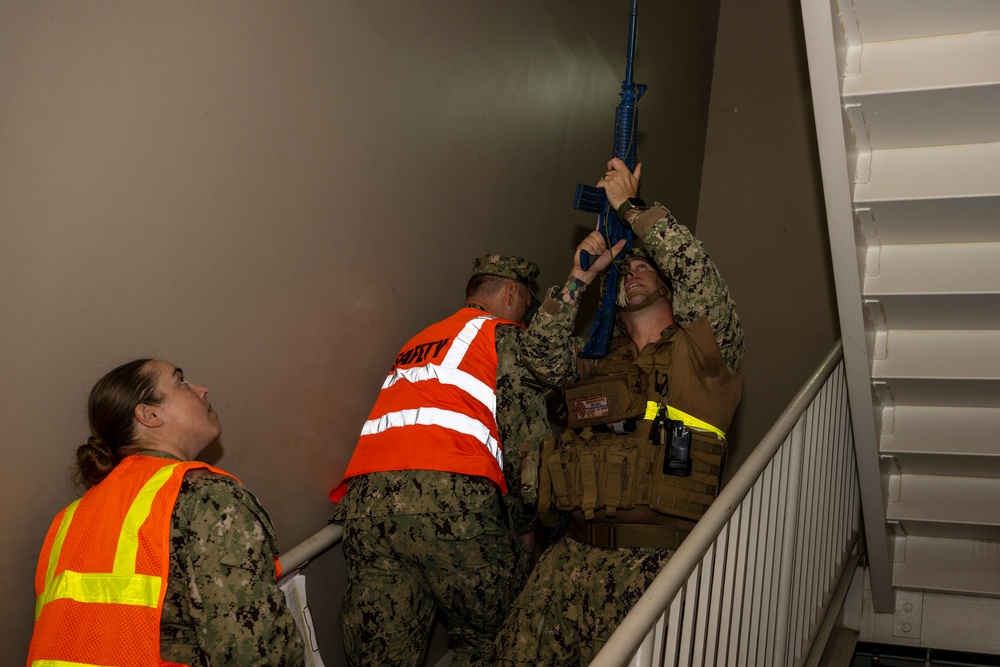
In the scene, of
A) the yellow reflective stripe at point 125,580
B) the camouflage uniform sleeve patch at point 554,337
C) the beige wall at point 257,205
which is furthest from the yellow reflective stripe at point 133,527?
the camouflage uniform sleeve patch at point 554,337

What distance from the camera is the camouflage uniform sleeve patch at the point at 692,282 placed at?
8.46ft

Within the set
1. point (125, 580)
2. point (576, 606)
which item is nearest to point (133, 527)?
point (125, 580)

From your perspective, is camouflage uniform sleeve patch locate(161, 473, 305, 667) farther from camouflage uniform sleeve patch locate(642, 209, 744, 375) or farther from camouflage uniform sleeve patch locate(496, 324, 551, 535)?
camouflage uniform sleeve patch locate(642, 209, 744, 375)

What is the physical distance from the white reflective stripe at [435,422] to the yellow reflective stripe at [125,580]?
99 centimetres

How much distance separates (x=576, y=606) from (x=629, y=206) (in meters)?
1.22

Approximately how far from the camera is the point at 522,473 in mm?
2881

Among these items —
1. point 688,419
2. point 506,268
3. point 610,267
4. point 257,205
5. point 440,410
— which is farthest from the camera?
point 506,268

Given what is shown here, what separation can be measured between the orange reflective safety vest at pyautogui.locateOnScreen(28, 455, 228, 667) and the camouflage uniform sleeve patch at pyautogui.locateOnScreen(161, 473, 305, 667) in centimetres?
4

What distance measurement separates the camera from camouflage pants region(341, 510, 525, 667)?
2.60 meters

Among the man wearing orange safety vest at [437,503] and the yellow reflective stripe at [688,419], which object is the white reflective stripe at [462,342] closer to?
the man wearing orange safety vest at [437,503]

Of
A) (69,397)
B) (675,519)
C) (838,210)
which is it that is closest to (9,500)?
(69,397)

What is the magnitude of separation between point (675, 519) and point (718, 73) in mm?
4235

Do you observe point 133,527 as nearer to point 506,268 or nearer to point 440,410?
point 440,410

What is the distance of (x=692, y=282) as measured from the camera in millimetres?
2578
